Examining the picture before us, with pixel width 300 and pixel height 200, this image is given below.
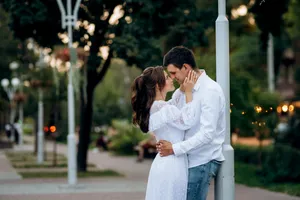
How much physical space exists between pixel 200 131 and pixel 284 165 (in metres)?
11.2

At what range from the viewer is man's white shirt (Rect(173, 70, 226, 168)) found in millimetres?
5867

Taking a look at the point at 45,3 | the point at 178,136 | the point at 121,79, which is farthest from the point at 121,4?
the point at 121,79

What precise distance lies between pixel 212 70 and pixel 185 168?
473 inches

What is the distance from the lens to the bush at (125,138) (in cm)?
3250

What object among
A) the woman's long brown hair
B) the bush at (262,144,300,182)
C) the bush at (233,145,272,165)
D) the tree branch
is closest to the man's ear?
the woman's long brown hair

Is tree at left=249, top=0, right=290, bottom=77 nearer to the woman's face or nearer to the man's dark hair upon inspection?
the woman's face

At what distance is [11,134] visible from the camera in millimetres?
48062

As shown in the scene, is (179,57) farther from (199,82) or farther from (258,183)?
(258,183)

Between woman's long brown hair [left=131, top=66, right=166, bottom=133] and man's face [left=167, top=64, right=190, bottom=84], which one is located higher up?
man's face [left=167, top=64, right=190, bottom=84]

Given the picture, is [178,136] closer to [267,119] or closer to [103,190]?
[103,190]

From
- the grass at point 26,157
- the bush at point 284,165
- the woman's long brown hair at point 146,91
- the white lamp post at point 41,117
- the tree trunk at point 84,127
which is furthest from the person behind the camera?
the grass at point 26,157

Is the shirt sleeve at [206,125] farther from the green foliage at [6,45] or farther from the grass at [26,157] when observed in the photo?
the grass at [26,157]

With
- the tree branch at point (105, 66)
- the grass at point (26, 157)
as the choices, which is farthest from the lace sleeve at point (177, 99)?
the grass at point (26, 157)

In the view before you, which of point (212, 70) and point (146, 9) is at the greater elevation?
point (146, 9)
